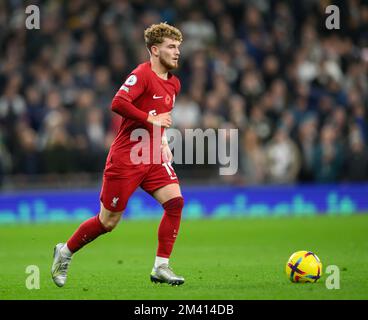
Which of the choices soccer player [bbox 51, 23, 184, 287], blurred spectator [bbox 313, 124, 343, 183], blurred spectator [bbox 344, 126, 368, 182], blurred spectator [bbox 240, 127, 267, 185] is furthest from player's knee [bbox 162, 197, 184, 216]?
blurred spectator [bbox 344, 126, 368, 182]

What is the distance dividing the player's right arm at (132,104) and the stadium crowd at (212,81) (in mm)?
9524

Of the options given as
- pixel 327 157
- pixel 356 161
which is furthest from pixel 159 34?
pixel 356 161

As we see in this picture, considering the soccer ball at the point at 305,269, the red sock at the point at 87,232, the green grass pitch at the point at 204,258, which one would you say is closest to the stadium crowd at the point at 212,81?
the green grass pitch at the point at 204,258

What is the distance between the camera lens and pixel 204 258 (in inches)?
492

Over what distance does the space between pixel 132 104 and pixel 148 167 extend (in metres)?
0.65

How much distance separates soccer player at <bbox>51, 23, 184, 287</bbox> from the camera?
372 inches

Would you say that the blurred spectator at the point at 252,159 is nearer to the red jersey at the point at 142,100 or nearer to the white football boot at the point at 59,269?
the red jersey at the point at 142,100

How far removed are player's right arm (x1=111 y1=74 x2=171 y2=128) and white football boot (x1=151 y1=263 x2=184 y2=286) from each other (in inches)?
56.8

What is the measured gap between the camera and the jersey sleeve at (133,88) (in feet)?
30.7

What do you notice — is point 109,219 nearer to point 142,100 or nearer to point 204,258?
point 142,100

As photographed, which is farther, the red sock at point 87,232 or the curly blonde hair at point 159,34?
the curly blonde hair at point 159,34

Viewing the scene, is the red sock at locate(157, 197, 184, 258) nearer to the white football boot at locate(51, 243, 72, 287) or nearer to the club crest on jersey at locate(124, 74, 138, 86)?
the white football boot at locate(51, 243, 72, 287)

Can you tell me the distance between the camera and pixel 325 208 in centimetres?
2030

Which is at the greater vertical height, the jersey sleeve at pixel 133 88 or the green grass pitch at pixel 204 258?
the jersey sleeve at pixel 133 88
